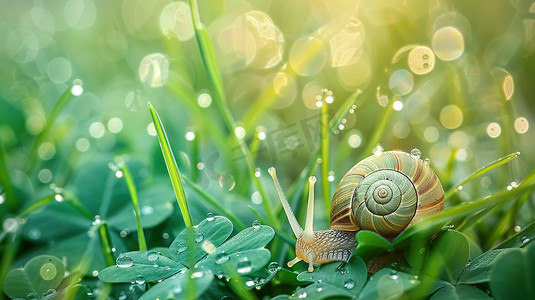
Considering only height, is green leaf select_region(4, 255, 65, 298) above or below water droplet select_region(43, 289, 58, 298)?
above

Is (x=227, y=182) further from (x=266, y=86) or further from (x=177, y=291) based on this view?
(x=266, y=86)

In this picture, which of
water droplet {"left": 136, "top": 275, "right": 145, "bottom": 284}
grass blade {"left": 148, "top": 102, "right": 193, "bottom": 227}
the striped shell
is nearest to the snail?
the striped shell

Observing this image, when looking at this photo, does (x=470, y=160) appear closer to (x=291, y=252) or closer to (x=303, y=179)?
(x=303, y=179)

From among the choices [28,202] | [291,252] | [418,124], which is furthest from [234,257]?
[418,124]

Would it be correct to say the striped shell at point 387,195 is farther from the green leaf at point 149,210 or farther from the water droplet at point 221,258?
the green leaf at point 149,210

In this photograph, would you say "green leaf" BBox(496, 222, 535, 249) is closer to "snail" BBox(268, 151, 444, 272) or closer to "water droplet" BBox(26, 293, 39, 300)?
"snail" BBox(268, 151, 444, 272)

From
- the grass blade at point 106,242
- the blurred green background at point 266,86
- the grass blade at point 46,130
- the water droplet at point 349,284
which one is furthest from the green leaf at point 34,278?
the water droplet at point 349,284
